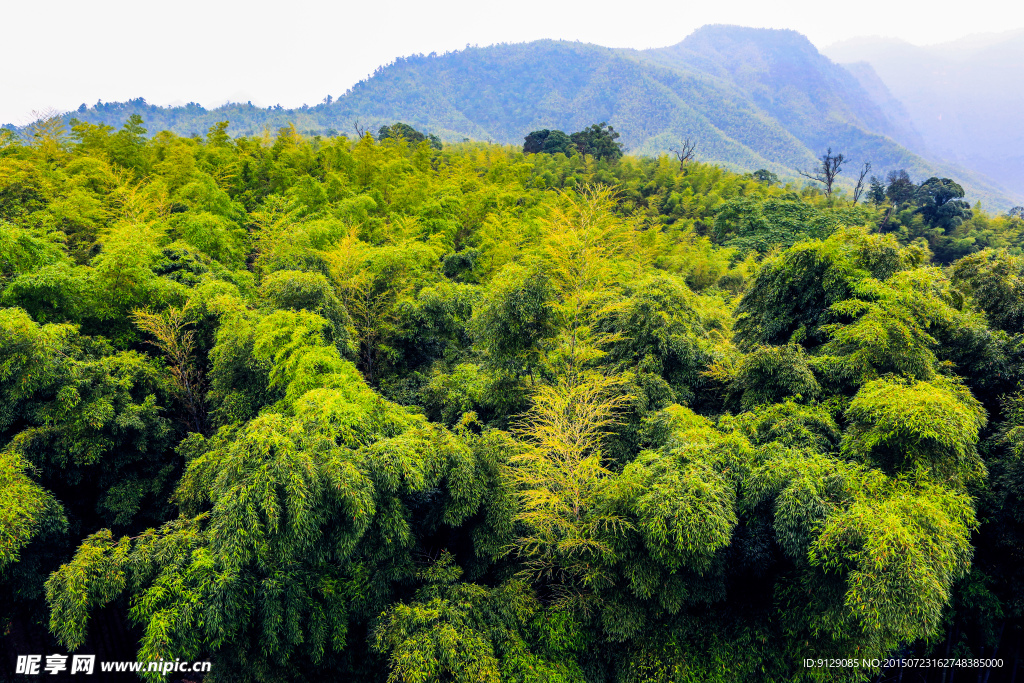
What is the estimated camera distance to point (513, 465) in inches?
255

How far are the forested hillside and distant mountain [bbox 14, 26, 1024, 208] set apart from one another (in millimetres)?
69250

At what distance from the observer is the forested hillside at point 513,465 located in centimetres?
457

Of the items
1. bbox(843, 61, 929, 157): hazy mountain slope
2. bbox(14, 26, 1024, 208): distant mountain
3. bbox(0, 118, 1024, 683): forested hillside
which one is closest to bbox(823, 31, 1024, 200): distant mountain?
bbox(843, 61, 929, 157): hazy mountain slope

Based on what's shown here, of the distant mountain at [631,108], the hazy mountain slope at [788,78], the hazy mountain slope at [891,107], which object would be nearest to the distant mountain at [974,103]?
the hazy mountain slope at [891,107]

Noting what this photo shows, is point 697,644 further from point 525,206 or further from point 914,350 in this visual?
point 525,206

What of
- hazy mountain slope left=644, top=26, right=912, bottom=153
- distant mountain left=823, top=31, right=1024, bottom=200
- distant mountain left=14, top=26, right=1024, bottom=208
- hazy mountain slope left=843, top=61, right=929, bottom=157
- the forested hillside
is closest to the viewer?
the forested hillside

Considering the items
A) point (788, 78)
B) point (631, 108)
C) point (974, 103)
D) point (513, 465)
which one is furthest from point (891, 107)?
point (513, 465)

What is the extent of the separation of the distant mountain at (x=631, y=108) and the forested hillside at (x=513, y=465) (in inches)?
2726

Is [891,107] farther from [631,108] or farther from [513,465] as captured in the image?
[513,465]

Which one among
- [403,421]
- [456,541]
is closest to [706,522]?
[456,541]

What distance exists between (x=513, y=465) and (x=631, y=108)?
111127mm

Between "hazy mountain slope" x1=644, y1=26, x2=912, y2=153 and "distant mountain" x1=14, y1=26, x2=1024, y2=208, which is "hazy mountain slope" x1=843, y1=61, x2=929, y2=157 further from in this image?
"hazy mountain slope" x1=644, y1=26, x2=912, y2=153

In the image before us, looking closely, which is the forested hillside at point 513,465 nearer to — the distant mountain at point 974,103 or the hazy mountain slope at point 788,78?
the hazy mountain slope at point 788,78

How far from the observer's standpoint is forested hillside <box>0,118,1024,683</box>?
4566 millimetres
